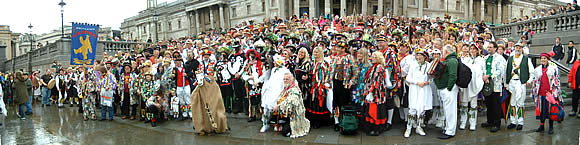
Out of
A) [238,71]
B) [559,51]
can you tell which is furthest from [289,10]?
[238,71]

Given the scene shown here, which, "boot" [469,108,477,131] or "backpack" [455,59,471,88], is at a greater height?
"backpack" [455,59,471,88]

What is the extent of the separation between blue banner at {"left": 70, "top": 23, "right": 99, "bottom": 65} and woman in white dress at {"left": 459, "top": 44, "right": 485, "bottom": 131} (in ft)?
51.6

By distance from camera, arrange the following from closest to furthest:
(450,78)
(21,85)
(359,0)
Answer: (450,78), (21,85), (359,0)

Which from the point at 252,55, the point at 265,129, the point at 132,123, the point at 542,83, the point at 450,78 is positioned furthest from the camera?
the point at 132,123

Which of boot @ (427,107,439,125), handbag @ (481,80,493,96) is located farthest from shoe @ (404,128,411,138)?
handbag @ (481,80,493,96)

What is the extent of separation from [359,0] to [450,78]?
4216cm

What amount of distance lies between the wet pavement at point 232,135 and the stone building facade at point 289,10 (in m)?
24.4

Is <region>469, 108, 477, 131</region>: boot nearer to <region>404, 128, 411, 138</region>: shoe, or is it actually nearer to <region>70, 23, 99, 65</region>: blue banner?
<region>404, 128, 411, 138</region>: shoe

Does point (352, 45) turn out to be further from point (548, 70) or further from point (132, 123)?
point (132, 123)

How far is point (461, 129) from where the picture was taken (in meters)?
7.16

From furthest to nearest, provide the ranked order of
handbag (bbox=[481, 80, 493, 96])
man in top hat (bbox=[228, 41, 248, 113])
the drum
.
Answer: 1. the drum
2. man in top hat (bbox=[228, 41, 248, 113])
3. handbag (bbox=[481, 80, 493, 96])

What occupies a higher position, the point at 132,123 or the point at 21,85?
the point at 21,85

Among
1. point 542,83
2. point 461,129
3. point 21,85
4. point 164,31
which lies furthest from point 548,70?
point 164,31

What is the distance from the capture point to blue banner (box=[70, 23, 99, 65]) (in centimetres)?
1524
